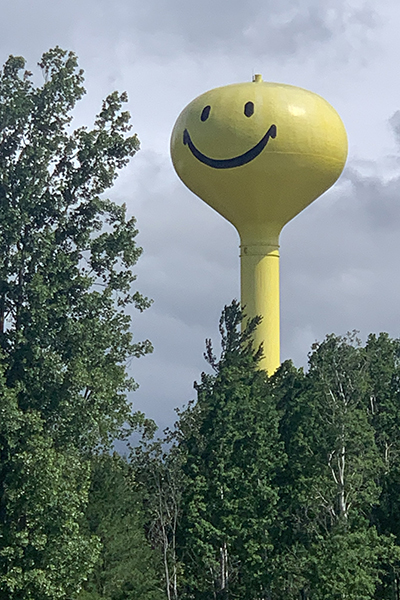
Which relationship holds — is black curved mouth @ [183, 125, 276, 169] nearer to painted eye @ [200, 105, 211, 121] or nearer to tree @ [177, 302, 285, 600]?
painted eye @ [200, 105, 211, 121]

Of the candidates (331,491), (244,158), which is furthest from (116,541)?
(244,158)

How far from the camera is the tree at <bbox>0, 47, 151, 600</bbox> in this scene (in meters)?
20.0

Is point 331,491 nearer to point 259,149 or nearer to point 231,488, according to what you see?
point 231,488

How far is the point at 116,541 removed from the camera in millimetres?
22688

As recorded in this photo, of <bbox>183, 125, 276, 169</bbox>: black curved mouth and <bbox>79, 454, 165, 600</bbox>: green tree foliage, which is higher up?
<bbox>183, 125, 276, 169</bbox>: black curved mouth

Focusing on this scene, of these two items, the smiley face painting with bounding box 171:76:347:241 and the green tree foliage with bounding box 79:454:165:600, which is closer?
the green tree foliage with bounding box 79:454:165:600

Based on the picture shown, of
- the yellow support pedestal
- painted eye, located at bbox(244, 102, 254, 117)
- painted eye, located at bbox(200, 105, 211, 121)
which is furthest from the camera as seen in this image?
the yellow support pedestal

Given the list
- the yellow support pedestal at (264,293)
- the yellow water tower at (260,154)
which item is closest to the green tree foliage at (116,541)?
the yellow support pedestal at (264,293)

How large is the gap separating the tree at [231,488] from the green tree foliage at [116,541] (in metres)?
1.13

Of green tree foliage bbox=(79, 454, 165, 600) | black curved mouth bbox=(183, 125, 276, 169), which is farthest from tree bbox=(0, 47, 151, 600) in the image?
black curved mouth bbox=(183, 125, 276, 169)

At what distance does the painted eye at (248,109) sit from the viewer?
Result: 30109 millimetres

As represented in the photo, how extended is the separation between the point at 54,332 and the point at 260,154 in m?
10.9

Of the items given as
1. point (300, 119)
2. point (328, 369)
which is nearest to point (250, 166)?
point (300, 119)

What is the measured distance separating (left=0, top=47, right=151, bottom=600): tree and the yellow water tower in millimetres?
7761
